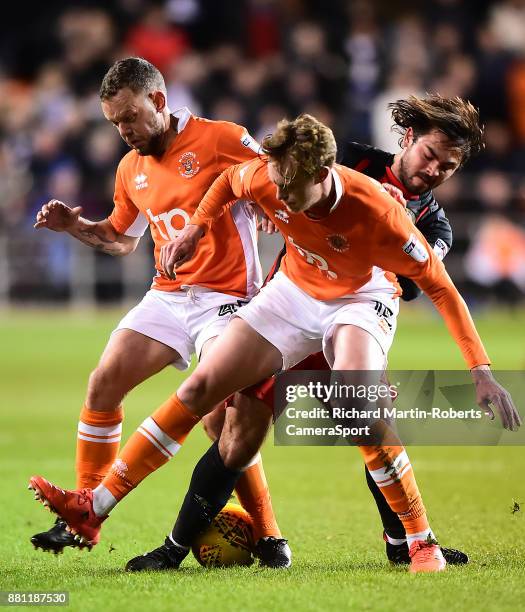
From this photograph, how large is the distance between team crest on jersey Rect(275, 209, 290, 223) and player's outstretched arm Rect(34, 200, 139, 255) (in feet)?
3.84

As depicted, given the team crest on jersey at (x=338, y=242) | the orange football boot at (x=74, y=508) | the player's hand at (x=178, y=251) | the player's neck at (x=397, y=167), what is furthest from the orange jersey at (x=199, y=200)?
the orange football boot at (x=74, y=508)

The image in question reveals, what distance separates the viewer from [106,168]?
699 inches

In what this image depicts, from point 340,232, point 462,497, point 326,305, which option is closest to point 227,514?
point 326,305

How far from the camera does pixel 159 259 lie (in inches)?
226

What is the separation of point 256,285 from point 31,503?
2057 millimetres

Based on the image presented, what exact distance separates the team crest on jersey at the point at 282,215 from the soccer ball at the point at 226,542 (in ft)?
4.50

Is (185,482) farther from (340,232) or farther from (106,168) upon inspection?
(106,168)

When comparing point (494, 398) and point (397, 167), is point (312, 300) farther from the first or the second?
point (494, 398)

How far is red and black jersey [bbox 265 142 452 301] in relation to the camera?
584 cm

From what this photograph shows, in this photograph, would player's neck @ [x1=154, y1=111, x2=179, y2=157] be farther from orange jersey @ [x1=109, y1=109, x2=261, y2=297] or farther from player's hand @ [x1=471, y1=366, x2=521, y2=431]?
player's hand @ [x1=471, y1=366, x2=521, y2=431]

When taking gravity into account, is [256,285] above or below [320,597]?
above

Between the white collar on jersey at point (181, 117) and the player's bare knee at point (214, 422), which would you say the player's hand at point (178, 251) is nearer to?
the player's bare knee at point (214, 422)

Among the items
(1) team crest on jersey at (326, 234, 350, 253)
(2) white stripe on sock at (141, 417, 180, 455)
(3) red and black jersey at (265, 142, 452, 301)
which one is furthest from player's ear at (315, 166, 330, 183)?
(2) white stripe on sock at (141, 417, 180, 455)

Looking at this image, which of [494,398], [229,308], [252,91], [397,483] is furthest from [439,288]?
[252,91]
